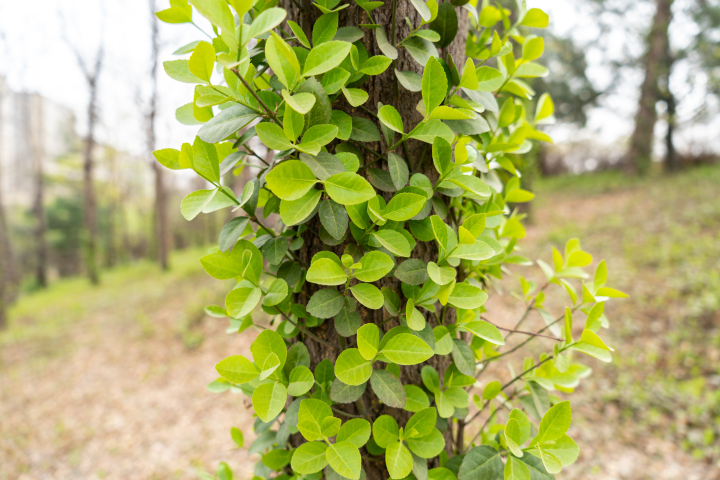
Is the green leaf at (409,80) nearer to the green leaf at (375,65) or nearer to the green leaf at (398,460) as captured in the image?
the green leaf at (375,65)

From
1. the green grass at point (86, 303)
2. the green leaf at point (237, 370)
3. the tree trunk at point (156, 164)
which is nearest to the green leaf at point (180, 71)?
the green leaf at point (237, 370)

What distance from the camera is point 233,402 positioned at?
169 inches

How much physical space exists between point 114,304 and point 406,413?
10581mm

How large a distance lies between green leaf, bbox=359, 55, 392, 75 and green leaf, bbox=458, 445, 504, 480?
0.86 meters

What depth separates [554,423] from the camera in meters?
0.74

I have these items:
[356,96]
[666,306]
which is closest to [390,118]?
[356,96]

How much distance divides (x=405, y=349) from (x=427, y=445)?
0.29m

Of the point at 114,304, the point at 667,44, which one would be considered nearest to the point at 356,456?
the point at 114,304

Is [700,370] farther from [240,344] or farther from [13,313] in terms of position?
[13,313]

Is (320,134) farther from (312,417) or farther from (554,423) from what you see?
(554,423)

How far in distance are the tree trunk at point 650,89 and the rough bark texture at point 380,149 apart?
14098mm

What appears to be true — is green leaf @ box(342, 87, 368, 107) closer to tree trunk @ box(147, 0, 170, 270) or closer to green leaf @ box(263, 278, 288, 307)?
green leaf @ box(263, 278, 288, 307)

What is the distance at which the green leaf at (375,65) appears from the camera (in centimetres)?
69

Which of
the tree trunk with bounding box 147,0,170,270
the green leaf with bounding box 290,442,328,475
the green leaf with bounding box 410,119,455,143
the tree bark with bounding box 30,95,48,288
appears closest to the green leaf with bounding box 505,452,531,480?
the green leaf with bounding box 290,442,328,475
